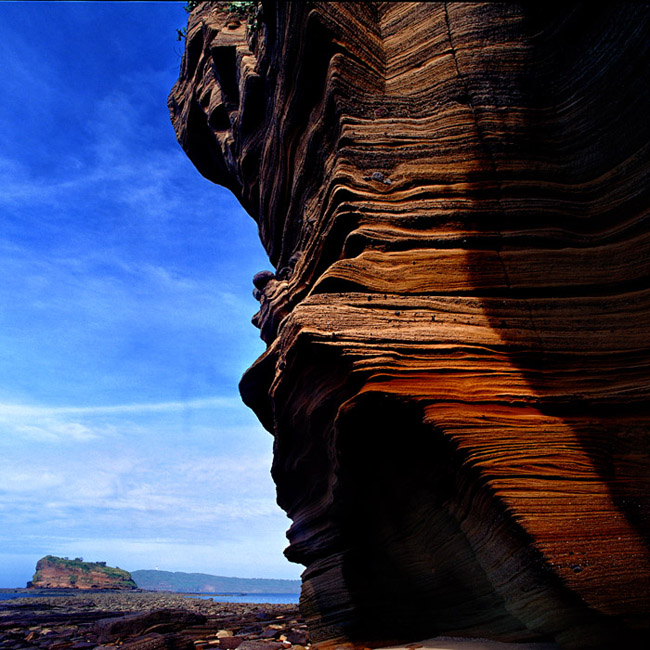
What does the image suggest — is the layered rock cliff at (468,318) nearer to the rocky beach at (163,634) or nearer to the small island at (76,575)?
the rocky beach at (163,634)

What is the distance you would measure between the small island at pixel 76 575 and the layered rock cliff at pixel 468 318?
51849 mm

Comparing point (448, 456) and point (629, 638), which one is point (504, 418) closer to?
point (448, 456)

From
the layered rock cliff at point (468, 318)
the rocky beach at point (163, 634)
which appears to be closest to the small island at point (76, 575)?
the rocky beach at point (163, 634)

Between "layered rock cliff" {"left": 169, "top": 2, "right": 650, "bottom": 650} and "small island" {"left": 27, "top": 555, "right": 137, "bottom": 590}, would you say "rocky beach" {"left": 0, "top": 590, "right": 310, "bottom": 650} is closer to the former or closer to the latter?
"layered rock cliff" {"left": 169, "top": 2, "right": 650, "bottom": 650}

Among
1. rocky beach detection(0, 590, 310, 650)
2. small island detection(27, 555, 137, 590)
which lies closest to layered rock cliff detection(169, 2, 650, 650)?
rocky beach detection(0, 590, 310, 650)

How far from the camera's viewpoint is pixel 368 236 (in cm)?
580

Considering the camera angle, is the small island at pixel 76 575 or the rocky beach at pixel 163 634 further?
the small island at pixel 76 575

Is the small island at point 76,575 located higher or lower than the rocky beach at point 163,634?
higher

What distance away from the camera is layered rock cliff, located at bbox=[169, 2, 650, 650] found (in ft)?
13.3

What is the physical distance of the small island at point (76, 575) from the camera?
47691 millimetres

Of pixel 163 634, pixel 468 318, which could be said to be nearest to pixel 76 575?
pixel 163 634

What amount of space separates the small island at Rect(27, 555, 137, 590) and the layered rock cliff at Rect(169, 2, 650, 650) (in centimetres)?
5185

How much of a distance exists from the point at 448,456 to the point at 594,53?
582 cm

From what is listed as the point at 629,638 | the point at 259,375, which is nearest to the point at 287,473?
the point at 259,375
